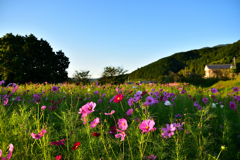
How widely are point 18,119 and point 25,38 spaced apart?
2379 centimetres

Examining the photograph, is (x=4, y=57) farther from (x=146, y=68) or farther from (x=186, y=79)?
(x=146, y=68)

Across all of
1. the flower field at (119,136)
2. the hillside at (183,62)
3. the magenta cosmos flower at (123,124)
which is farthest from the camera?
the hillside at (183,62)

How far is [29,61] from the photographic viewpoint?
19875 millimetres

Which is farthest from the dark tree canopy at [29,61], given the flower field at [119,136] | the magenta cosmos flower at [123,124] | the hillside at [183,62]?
the hillside at [183,62]

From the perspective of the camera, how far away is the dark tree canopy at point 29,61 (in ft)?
59.4

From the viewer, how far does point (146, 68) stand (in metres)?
66.2

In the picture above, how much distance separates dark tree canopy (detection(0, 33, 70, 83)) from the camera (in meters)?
18.1

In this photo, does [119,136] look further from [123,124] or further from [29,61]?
[29,61]

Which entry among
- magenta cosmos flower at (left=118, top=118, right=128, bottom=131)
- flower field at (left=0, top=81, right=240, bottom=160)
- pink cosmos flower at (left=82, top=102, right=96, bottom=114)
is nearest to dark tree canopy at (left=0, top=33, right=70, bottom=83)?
flower field at (left=0, top=81, right=240, bottom=160)

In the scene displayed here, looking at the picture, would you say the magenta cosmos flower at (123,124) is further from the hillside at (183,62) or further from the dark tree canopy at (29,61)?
the hillside at (183,62)

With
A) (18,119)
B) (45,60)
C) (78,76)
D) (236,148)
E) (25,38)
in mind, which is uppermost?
(25,38)

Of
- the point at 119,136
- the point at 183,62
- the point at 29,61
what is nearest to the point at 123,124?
the point at 119,136

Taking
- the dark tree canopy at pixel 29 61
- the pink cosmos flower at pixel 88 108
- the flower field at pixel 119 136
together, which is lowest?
the flower field at pixel 119 136

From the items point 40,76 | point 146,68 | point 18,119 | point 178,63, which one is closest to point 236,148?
point 18,119
